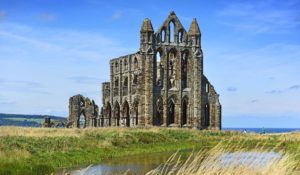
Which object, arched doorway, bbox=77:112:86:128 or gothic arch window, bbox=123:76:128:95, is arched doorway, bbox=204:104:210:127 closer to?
gothic arch window, bbox=123:76:128:95

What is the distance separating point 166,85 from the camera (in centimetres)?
6788

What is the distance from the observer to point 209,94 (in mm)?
71062

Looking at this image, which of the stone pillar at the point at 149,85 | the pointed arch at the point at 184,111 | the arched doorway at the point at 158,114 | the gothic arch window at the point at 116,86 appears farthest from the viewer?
the gothic arch window at the point at 116,86

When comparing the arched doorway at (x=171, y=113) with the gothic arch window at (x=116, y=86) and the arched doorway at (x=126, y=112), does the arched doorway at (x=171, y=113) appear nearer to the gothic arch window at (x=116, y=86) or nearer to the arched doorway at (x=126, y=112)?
the arched doorway at (x=126, y=112)

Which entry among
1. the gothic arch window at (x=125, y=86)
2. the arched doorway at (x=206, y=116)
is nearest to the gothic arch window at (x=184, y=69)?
the arched doorway at (x=206, y=116)

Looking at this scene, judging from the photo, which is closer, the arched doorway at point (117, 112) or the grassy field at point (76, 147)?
the grassy field at point (76, 147)

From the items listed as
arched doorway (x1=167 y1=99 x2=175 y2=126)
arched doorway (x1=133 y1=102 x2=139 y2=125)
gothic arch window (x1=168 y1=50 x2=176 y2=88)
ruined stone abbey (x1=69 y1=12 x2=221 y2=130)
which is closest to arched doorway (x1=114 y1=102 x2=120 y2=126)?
ruined stone abbey (x1=69 y1=12 x2=221 y2=130)

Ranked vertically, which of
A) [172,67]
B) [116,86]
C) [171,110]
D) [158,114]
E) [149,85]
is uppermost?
[172,67]

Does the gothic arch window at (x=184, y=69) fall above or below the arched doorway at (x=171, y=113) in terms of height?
above

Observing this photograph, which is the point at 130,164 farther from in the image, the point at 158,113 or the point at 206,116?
the point at 206,116

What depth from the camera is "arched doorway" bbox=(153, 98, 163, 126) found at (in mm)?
67137

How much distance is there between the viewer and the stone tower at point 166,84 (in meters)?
66.2

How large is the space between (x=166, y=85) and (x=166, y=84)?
18cm

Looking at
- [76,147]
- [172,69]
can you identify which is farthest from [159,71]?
[76,147]
